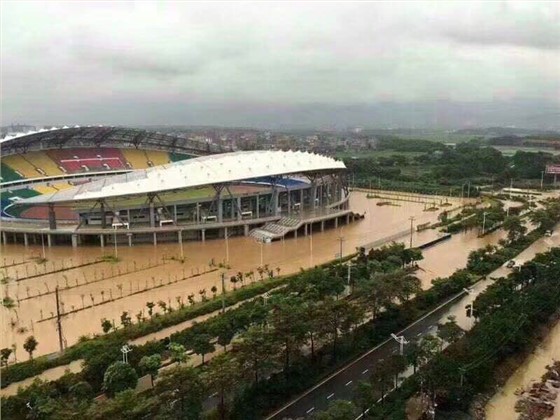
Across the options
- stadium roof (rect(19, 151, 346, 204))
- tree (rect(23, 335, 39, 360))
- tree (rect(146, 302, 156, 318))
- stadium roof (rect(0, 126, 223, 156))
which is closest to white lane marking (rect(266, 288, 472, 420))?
tree (rect(146, 302, 156, 318))

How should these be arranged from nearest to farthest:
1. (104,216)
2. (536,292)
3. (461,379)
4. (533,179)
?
(461,379)
(536,292)
(104,216)
(533,179)

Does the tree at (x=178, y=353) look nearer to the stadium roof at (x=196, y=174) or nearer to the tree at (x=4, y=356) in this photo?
the tree at (x=4, y=356)

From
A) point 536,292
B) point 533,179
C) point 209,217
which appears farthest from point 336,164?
point 533,179

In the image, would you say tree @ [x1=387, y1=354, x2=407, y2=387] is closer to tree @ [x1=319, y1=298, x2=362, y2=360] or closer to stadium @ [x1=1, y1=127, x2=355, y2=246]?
tree @ [x1=319, y1=298, x2=362, y2=360]

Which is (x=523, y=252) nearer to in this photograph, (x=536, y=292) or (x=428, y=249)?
(x=428, y=249)

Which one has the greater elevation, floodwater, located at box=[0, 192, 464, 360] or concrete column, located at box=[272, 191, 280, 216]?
concrete column, located at box=[272, 191, 280, 216]

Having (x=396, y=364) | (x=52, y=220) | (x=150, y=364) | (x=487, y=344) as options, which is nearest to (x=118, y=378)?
(x=150, y=364)
